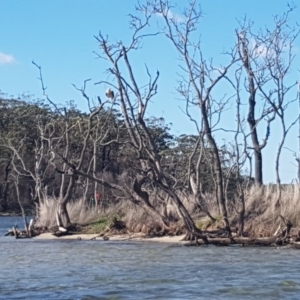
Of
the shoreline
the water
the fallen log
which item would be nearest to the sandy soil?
the shoreline

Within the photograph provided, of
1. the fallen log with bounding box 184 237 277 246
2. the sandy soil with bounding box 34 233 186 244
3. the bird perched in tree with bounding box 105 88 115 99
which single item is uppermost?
the bird perched in tree with bounding box 105 88 115 99

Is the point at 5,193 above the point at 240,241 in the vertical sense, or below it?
above

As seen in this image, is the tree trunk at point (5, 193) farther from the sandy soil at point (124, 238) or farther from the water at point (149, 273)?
the water at point (149, 273)

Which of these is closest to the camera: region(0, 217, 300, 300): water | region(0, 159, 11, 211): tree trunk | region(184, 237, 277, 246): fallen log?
region(0, 217, 300, 300): water

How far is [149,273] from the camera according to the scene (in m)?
15.1

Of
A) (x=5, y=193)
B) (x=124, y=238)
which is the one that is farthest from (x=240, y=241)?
(x=5, y=193)

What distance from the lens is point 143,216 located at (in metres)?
25.9

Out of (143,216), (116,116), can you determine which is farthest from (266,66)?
(116,116)

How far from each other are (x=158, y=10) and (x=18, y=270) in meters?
10.5

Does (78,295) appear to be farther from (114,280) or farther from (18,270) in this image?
(18,270)

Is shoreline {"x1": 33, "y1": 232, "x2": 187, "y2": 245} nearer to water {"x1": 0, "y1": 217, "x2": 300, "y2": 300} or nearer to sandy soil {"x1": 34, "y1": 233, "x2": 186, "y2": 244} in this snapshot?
sandy soil {"x1": 34, "y1": 233, "x2": 186, "y2": 244}

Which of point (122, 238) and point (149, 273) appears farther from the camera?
point (122, 238)

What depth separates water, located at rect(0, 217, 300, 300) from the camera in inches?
496

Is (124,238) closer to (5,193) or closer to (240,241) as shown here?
(240,241)
